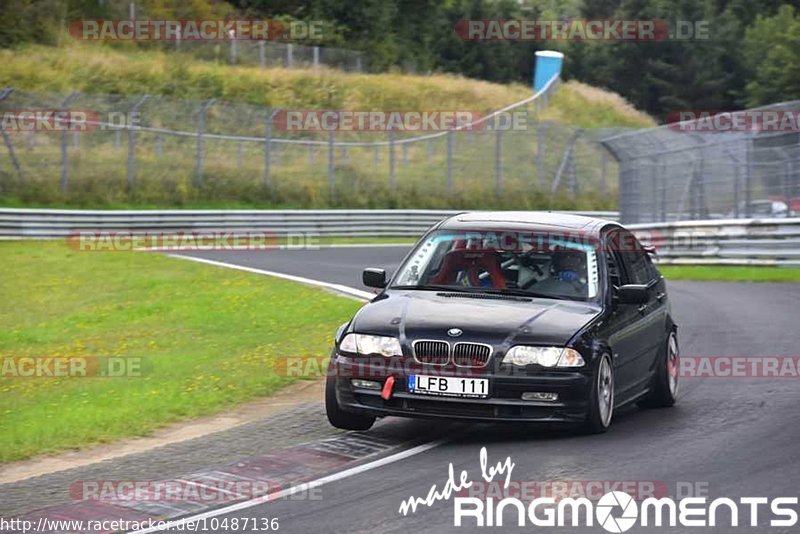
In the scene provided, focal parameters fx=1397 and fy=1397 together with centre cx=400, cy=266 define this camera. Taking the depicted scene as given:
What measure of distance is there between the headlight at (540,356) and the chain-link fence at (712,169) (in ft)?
54.4

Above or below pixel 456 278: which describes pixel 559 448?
below

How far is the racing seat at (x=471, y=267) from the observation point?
10273 mm

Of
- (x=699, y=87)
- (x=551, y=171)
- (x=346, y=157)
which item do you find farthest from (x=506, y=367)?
(x=699, y=87)

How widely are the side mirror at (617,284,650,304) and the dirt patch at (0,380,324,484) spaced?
2.98 m

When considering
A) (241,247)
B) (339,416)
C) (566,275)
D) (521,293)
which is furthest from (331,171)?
(339,416)

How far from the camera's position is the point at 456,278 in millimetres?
10344

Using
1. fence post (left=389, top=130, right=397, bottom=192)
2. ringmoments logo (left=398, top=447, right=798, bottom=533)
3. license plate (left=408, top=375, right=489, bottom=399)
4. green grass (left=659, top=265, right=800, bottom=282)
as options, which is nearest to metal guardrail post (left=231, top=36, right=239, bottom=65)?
fence post (left=389, top=130, right=397, bottom=192)

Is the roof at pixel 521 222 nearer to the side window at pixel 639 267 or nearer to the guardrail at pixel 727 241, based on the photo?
the side window at pixel 639 267

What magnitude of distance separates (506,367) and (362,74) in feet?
172

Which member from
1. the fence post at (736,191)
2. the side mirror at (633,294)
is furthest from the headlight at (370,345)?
the fence post at (736,191)

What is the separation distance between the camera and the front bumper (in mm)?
9047

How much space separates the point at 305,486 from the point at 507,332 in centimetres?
182

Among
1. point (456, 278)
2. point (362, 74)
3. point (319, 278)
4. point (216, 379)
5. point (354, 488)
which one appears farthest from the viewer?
point (362, 74)

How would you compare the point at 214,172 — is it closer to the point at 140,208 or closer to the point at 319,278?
the point at 140,208
